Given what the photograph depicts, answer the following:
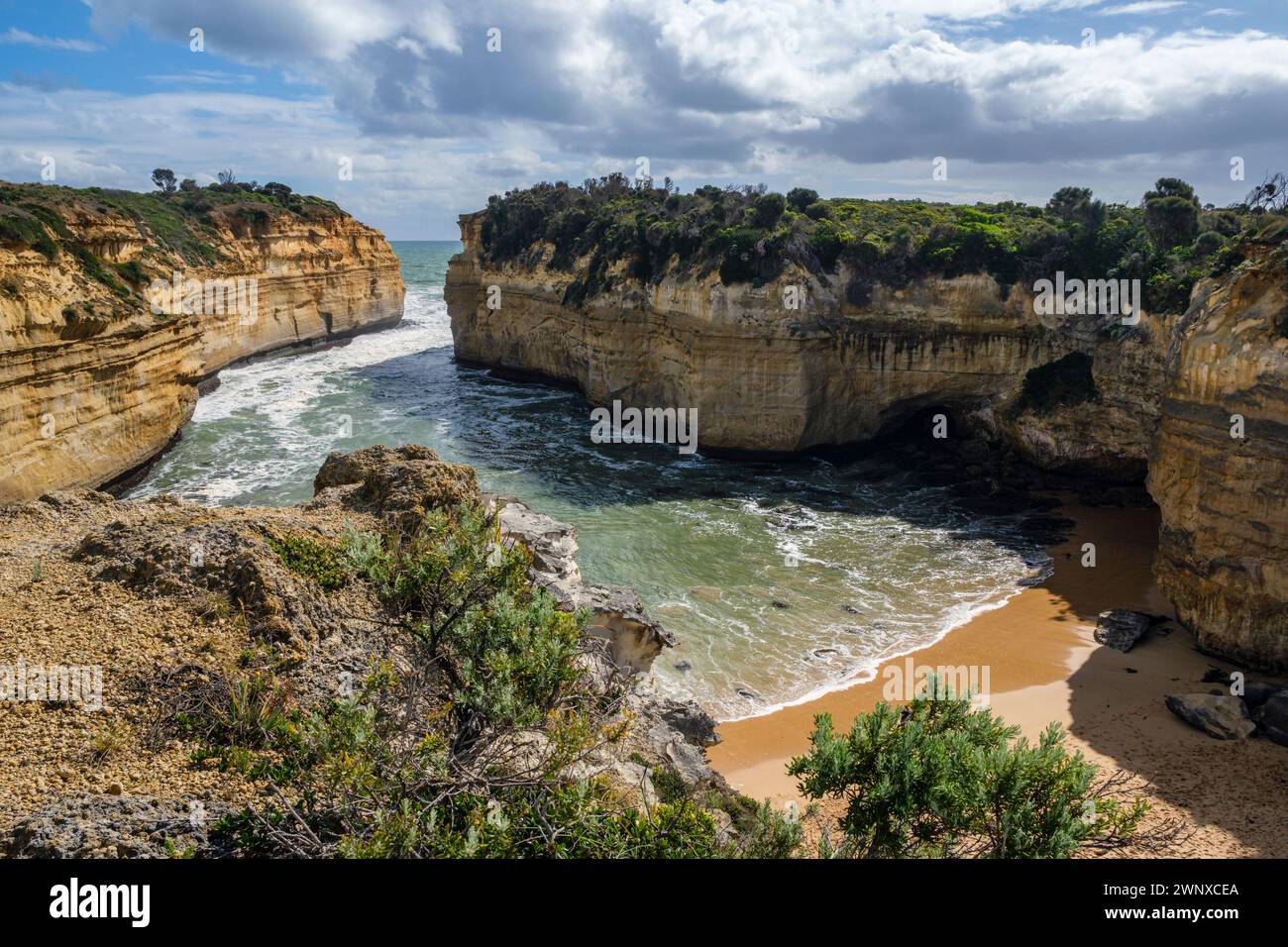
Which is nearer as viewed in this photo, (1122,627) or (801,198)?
(1122,627)

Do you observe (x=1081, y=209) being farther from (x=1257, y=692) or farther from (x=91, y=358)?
(x=91, y=358)

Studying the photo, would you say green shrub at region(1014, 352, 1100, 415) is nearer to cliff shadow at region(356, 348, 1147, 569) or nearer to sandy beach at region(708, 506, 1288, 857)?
cliff shadow at region(356, 348, 1147, 569)

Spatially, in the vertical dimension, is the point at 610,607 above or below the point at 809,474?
below

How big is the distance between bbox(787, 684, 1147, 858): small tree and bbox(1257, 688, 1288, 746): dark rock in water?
8.57 metres

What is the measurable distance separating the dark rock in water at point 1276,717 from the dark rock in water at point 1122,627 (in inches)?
128

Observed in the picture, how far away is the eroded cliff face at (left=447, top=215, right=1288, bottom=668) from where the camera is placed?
49.8ft

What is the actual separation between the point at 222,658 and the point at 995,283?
2714cm

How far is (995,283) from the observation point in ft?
91.1

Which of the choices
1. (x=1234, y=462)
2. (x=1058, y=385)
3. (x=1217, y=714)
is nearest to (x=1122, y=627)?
(x=1217, y=714)

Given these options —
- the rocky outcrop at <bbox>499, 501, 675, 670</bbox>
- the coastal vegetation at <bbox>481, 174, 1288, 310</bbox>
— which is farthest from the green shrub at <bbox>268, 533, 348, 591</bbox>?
the coastal vegetation at <bbox>481, 174, 1288, 310</bbox>

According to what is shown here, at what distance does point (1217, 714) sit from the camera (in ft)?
44.6

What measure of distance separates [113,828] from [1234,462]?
59.6 feet

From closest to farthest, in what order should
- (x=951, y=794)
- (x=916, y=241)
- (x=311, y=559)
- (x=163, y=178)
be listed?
(x=951, y=794) < (x=311, y=559) < (x=916, y=241) < (x=163, y=178)

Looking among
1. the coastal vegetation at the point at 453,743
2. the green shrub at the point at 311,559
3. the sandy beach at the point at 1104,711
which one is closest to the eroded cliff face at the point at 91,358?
the green shrub at the point at 311,559
